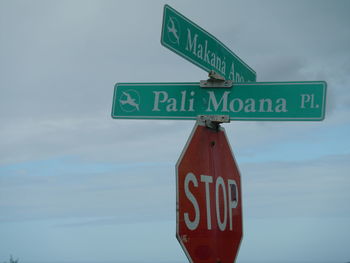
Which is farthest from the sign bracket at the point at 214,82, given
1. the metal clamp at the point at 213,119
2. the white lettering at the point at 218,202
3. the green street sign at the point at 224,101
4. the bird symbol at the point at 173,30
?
the white lettering at the point at 218,202

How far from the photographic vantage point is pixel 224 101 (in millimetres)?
3992

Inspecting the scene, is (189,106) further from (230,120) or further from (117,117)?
(117,117)

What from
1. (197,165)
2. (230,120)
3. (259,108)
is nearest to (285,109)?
(259,108)

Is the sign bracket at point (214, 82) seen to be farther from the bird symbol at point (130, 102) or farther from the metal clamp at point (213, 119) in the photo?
the bird symbol at point (130, 102)

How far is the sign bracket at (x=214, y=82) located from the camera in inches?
159

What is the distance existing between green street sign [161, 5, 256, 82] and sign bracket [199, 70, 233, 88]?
8 centimetres

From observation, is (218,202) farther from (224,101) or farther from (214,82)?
(214,82)

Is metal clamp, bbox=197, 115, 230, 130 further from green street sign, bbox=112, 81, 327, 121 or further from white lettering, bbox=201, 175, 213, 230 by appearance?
white lettering, bbox=201, 175, 213, 230

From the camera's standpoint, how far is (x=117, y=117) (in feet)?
13.2

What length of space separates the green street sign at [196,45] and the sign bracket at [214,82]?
8cm

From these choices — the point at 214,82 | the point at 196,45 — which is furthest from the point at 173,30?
the point at 214,82

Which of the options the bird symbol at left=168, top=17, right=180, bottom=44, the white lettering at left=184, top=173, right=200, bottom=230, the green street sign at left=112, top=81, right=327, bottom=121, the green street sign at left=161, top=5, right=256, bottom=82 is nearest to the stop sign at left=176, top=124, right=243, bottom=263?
the white lettering at left=184, top=173, right=200, bottom=230

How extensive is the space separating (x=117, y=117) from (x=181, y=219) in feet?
3.96

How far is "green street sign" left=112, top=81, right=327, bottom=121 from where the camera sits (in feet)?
12.8
